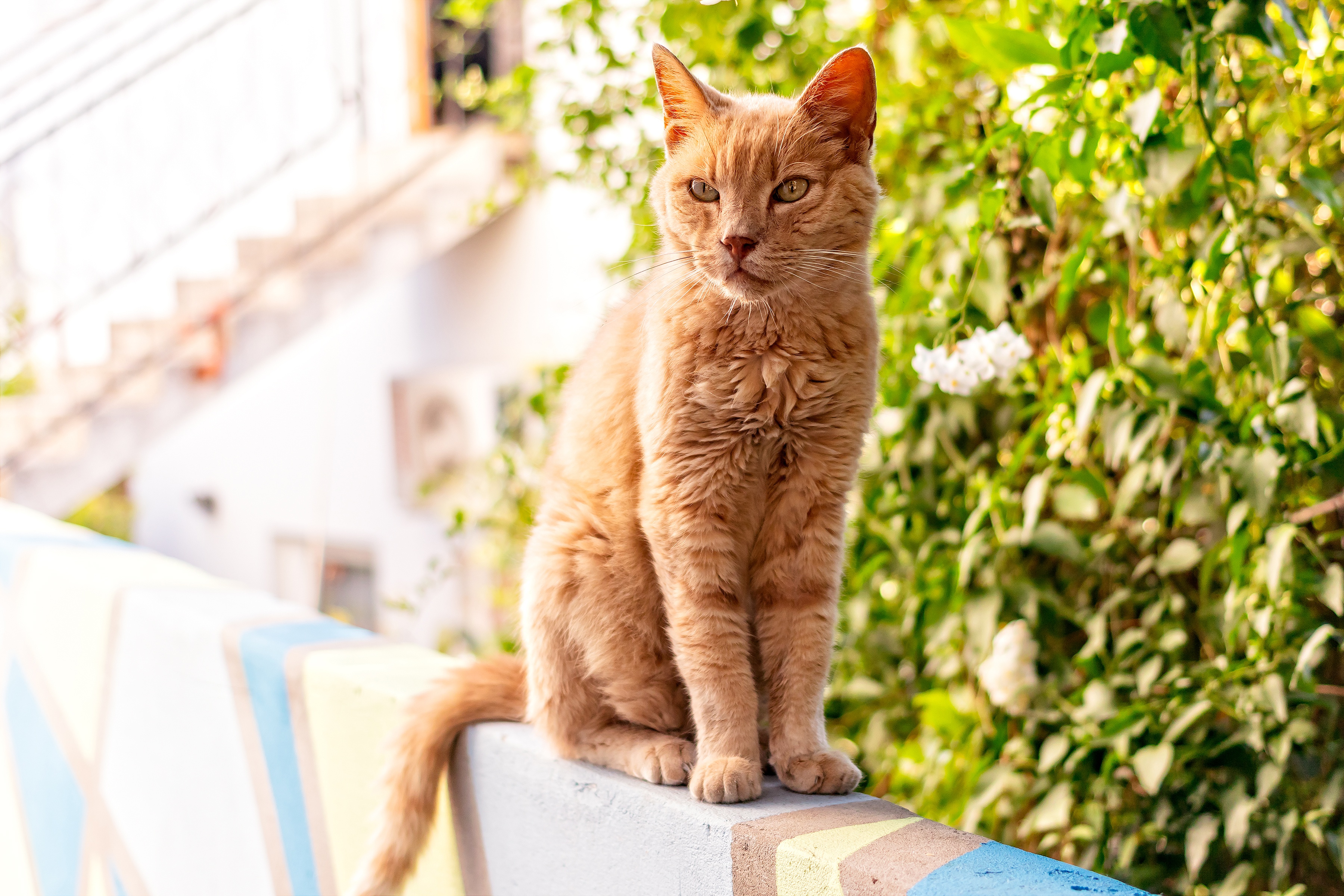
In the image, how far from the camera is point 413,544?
5.04 metres

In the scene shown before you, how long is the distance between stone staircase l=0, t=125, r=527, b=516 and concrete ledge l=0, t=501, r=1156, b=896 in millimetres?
2181

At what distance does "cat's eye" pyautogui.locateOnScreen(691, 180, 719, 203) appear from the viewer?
4.40ft

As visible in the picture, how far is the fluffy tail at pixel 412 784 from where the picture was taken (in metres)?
1.40

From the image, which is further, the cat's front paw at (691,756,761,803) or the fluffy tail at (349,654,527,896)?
the fluffy tail at (349,654,527,896)

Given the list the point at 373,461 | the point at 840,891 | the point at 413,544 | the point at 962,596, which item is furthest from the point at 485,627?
the point at 840,891

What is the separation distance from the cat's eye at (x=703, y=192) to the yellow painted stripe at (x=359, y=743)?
78cm

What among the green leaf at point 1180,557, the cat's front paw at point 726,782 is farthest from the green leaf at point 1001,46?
the cat's front paw at point 726,782

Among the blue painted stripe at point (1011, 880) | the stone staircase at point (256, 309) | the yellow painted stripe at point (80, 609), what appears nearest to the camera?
the blue painted stripe at point (1011, 880)

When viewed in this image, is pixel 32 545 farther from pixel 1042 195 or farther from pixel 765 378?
pixel 1042 195

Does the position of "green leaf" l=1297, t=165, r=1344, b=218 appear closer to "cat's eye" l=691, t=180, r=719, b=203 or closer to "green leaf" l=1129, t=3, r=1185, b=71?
"green leaf" l=1129, t=3, r=1185, b=71

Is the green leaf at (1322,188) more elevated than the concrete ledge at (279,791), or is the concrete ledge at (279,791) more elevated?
the green leaf at (1322,188)

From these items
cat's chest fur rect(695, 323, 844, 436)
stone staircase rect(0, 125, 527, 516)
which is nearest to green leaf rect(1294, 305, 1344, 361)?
cat's chest fur rect(695, 323, 844, 436)

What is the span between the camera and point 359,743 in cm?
159

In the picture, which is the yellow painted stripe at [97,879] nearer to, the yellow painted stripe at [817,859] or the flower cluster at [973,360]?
the yellow painted stripe at [817,859]
